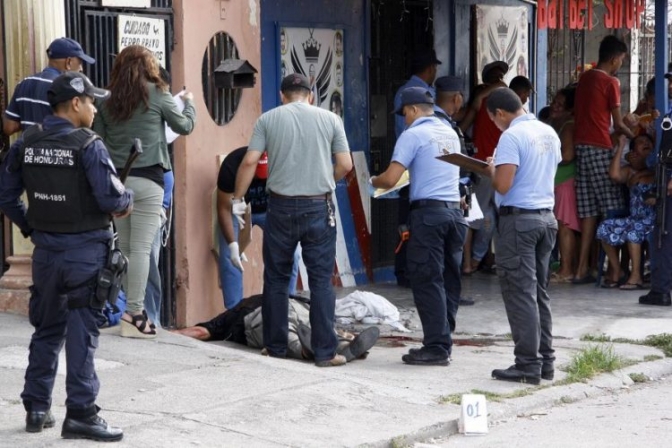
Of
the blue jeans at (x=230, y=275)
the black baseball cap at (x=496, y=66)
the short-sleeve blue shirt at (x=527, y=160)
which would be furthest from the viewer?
the black baseball cap at (x=496, y=66)

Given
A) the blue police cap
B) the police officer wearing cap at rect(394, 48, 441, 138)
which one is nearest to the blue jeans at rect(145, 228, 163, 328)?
the blue police cap

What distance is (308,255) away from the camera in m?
8.33

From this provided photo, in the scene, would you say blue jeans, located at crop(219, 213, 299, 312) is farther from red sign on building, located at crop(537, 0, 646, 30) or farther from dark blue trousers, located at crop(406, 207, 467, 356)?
red sign on building, located at crop(537, 0, 646, 30)

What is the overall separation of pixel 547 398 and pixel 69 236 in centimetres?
330

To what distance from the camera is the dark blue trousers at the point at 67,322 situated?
19.8 feet

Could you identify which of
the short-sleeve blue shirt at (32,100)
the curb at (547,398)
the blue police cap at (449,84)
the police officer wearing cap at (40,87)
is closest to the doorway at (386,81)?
the blue police cap at (449,84)

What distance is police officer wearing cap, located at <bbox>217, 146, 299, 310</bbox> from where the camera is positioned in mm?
9273

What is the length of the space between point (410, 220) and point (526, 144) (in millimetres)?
1138

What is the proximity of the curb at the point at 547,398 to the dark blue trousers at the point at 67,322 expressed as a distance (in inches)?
57.9

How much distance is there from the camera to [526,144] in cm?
784

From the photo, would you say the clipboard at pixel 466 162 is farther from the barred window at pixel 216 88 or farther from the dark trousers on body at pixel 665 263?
the dark trousers on body at pixel 665 263

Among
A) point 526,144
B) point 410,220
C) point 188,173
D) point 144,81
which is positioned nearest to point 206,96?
point 188,173

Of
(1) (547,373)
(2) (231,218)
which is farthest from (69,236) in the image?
(1) (547,373)

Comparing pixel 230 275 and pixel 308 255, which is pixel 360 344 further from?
pixel 230 275
